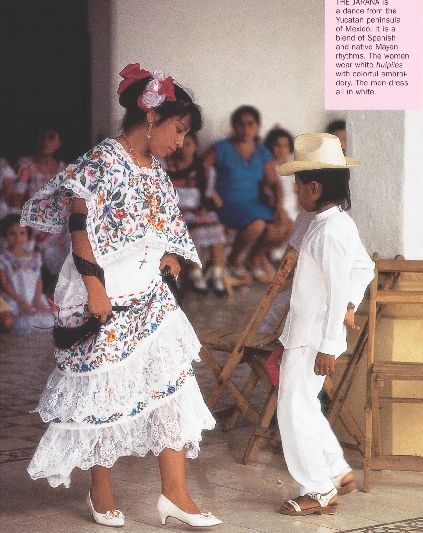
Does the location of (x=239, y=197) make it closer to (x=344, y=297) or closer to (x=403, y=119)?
(x=403, y=119)

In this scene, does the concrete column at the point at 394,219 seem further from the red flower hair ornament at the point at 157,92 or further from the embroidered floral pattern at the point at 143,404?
the red flower hair ornament at the point at 157,92

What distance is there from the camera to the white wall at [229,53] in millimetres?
11758

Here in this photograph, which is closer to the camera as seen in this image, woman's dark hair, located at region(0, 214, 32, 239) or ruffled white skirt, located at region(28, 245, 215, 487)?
ruffled white skirt, located at region(28, 245, 215, 487)

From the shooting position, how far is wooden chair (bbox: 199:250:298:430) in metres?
5.29

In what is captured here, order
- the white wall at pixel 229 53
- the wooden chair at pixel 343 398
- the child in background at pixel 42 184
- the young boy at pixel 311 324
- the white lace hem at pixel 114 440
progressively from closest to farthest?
1. the white lace hem at pixel 114 440
2. the young boy at pixel 311 324
3. the wooden chair at pixel 343 398
4. the child in background at pixel 42 184
5. the white wall at pixel 229 53

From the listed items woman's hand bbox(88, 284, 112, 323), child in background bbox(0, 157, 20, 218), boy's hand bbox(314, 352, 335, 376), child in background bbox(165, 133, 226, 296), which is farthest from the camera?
child in background bbox(165, 133, 226, 296)

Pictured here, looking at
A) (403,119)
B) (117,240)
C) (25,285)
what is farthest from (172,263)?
(25,285)

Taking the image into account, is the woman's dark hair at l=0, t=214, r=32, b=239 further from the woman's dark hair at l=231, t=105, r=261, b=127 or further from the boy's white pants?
the boy's white pants

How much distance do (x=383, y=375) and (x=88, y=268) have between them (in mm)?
1376

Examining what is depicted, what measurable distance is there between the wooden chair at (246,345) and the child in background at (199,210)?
5.92 meters

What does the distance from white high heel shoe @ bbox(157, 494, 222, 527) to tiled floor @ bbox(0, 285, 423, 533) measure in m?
0.05

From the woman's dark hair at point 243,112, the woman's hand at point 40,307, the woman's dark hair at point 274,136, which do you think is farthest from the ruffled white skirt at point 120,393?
the woman's dark hair at point 274,136

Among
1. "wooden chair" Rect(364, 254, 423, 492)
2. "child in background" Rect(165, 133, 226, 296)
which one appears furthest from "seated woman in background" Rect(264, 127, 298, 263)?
"wooden chair" Rect(364, 254, 423, 492)

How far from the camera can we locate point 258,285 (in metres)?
12.5
